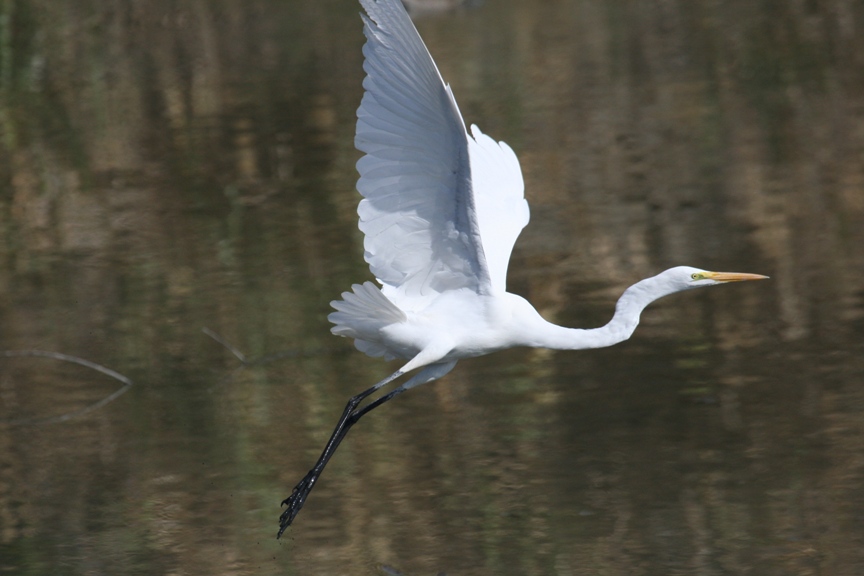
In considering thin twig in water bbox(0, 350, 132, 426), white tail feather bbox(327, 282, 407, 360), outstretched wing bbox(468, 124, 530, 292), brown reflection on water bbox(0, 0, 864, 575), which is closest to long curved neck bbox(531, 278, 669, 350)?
outstretched wing bbox(468, 124, 530, 292)

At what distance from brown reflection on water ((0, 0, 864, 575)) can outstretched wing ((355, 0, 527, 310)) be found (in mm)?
986

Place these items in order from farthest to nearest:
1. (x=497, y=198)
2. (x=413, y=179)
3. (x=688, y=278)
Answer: (x=497, y=198)
(x=688, y=278)
(x=413, y=179)

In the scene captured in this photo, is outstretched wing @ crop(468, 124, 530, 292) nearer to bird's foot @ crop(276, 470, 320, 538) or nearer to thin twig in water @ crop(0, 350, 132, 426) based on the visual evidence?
bird's foot @ crop(276, 470, 320, 538)

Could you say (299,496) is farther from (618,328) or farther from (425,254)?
(618,328)

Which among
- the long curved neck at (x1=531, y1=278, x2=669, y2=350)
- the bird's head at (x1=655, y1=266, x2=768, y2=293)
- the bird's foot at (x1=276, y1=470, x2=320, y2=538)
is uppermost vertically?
the bird's head at (x1=655, y1=266, x2=768, y2=293)

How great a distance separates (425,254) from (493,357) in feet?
7.15

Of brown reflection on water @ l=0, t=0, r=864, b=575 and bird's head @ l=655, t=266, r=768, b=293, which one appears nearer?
bird's head @ l=655, t=266, r=768, b=293

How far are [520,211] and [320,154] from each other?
6227 millimetres

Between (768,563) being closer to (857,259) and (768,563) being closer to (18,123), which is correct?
(857,259)

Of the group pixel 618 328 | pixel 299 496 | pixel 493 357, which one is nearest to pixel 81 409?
pixel 493 357

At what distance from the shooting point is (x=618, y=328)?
4.45m

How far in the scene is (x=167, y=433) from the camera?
6.12 metres

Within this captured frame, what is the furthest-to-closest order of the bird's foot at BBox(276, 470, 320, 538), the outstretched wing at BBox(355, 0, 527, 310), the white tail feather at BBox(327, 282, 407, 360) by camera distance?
1. the bird's foot at BBox(276, 470, 320, 538)
2. the white tail feather at BBox(327, 282, 407, 360)
3. the outstretched wing at BBox(355, 0, 527, 310)

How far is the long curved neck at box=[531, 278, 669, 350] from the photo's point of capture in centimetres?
445
